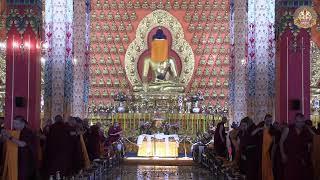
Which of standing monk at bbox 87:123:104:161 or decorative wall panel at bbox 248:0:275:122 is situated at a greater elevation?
decorative wall panel at bbox 248:0:275:122

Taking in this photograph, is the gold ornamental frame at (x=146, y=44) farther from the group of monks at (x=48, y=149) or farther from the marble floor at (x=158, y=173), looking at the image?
the group of monks at (x=48, y=149)

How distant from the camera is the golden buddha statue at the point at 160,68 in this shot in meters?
23.4

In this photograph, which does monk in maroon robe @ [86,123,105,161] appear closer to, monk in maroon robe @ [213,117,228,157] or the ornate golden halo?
monk in maroon robe @ [213,117,228,157]

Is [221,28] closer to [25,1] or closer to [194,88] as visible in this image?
[194,88]

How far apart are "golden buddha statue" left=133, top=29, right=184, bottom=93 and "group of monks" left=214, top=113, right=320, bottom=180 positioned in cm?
1147

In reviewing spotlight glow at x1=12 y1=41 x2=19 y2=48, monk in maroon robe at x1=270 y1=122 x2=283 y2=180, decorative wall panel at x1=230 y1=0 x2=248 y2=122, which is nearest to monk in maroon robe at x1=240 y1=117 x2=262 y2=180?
monk in maroon robe at x1=270 y1=122 x2=283 y2=180

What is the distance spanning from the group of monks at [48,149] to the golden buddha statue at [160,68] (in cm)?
808

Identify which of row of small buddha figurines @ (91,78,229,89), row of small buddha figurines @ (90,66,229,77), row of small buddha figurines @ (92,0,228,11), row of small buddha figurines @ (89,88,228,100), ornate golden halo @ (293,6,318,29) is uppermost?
row of small buddha figurines @ (92,0,228,11)

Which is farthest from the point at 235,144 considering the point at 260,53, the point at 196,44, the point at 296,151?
the point at 196,44

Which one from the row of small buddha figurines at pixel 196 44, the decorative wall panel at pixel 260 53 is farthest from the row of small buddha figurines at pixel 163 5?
the decorative wall panel at pixel 260 53

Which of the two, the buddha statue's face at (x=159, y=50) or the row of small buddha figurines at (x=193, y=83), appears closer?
the buddha statue's face at (x=159, y=50)

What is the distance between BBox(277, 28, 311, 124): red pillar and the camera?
13484 millimetres

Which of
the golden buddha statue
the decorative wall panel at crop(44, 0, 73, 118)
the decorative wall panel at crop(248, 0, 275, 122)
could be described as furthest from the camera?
the golden buddha statue

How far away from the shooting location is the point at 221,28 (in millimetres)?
23562
